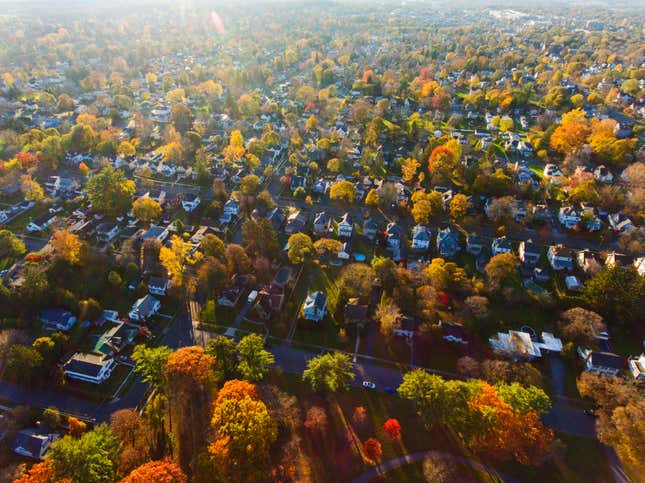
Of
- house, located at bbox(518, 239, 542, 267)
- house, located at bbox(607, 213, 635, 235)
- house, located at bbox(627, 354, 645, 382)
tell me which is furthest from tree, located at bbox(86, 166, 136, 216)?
house, located at bbox(607, 213, 635, 235)

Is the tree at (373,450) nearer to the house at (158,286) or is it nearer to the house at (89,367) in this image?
the house at (89,367)

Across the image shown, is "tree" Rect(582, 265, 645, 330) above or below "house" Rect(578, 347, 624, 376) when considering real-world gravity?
above

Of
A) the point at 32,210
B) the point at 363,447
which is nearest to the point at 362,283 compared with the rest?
the point at 363,447

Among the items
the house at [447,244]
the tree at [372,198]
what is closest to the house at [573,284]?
the house at [447,244]

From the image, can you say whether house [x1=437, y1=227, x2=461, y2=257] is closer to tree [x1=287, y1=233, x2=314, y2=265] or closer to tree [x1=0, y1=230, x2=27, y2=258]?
tree [x1=287, y1=233, x2=314, y2=265]

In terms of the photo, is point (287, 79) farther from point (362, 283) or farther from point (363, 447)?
point (363, 447)
